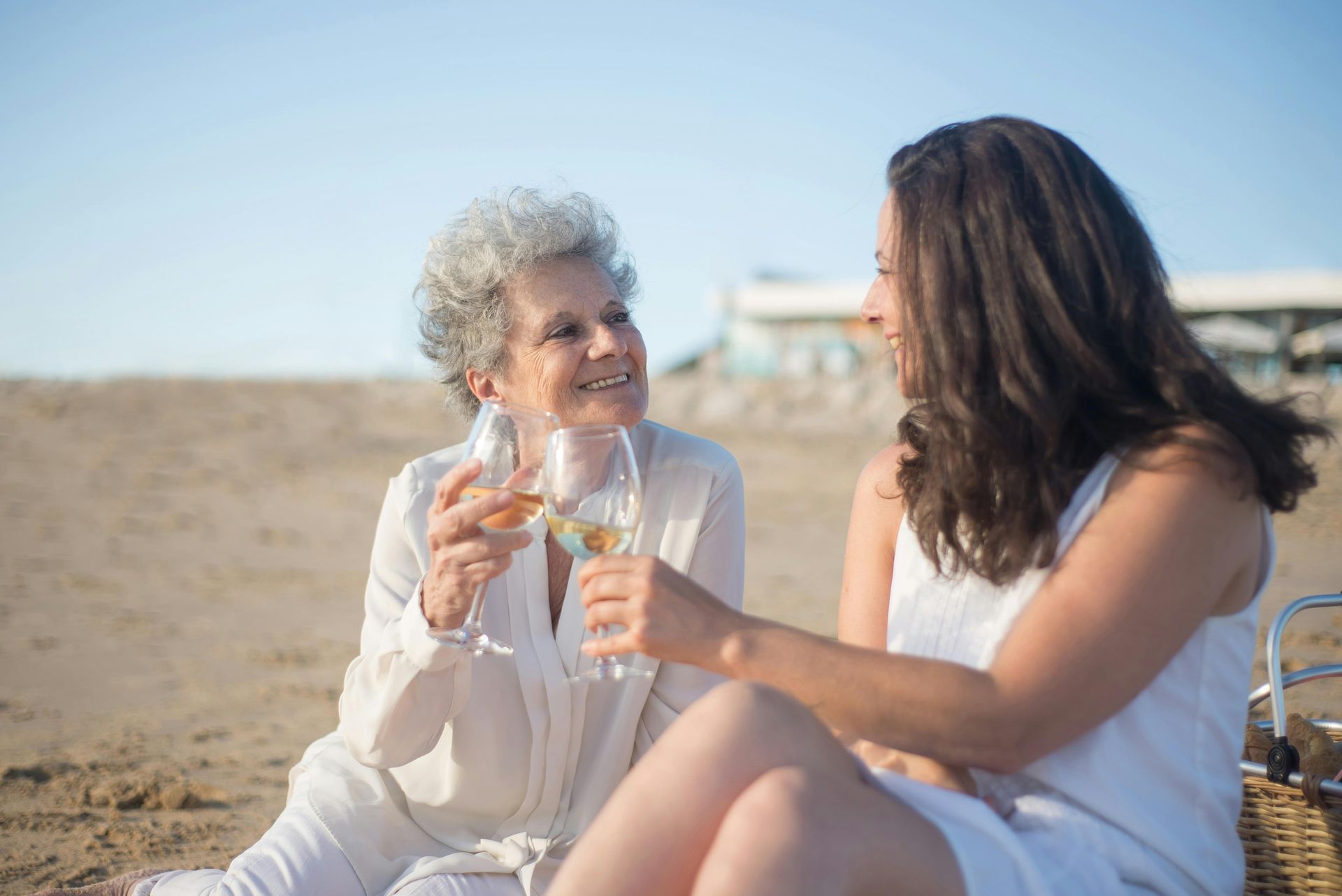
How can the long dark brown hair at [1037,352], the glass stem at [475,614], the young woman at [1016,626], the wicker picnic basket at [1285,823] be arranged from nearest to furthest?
the young woman at [1016,626]
the long dark brown hair at [1037,352]
the glass stem at [475,614]
the wicker picnic basket at [1285,823]

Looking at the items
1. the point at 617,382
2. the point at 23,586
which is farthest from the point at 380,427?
the point at 617,382

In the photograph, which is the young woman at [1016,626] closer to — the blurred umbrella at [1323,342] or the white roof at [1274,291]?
the blurred umbrella at [1323,342]

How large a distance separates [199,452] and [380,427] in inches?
140

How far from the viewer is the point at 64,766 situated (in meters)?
4.99

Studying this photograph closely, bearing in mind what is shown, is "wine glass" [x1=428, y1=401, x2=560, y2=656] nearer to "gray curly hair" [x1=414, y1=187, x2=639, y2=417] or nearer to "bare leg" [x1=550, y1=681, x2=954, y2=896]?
"bare leg" [x1=550, y1=681, x2=954, y2=896]

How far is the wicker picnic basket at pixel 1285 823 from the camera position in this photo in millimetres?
2416

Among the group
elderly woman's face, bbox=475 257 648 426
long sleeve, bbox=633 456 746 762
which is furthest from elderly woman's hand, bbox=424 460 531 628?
elderly woman's face, bbox=475 257 648 426

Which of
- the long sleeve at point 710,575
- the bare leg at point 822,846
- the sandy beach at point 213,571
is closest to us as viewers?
the bare leg at point 822,846

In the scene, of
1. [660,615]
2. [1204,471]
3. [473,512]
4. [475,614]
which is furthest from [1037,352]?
[475,614]

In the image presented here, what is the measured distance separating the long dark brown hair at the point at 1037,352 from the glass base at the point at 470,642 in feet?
3.01

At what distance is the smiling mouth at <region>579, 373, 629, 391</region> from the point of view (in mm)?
3107

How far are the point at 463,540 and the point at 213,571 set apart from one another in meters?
9.46

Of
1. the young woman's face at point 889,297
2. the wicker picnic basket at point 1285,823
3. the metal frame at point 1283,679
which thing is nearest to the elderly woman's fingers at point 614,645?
the young woman's face at point 889,297

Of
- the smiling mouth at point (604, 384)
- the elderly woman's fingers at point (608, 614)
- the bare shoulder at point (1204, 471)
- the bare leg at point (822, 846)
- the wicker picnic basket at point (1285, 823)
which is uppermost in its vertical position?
the bare shoulder at point (1204, 471)
